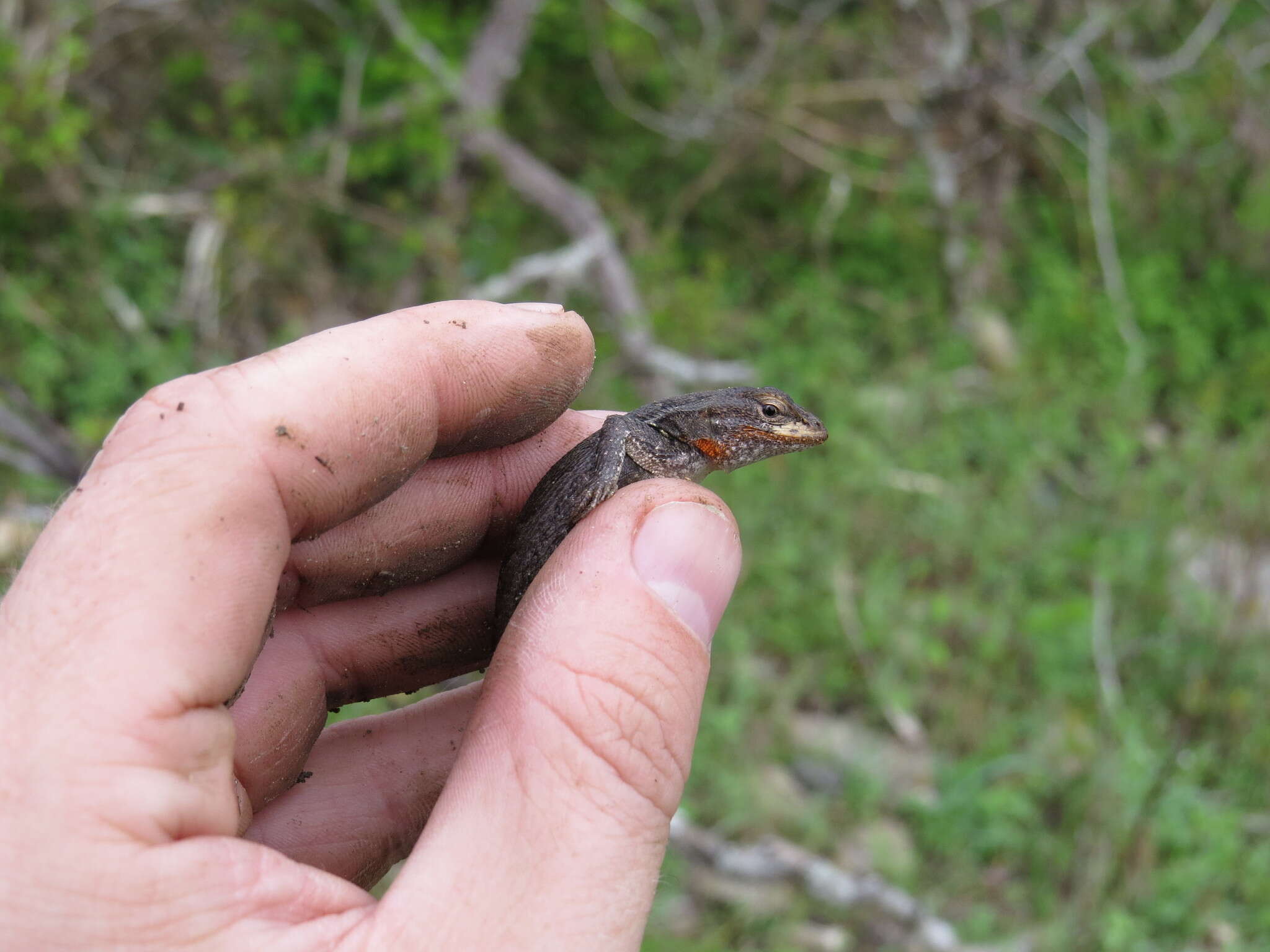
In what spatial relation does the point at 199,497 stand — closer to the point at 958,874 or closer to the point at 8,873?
the point at 8,873

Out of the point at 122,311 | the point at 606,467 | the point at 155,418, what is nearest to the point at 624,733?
the point at 606,467

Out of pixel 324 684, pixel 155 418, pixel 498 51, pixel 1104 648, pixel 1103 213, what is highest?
pixel 155 418

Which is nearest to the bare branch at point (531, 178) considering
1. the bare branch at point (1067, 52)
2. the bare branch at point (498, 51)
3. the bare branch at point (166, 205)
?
the bare branch at point (498, 51)

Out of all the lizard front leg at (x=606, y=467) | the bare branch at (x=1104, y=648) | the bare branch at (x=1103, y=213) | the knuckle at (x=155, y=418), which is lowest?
the bare branch at (x=1104, y=648)

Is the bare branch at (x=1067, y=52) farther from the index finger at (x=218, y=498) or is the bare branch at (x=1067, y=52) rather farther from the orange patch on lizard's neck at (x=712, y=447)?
the index finger at (x=218, y=498)

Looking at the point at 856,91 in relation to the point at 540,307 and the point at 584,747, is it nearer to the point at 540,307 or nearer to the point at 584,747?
the point at 540,307
